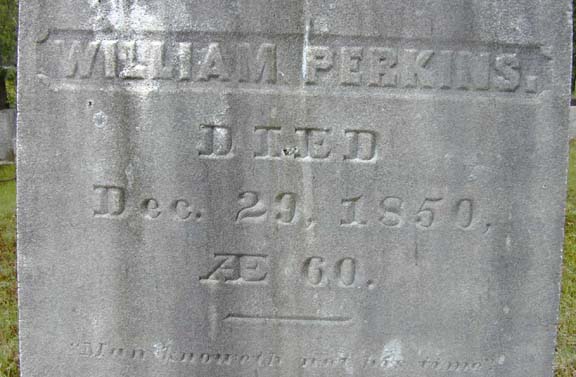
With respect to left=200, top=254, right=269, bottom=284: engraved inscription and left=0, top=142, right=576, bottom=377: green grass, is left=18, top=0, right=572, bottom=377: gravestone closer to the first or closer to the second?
A: left=200, top=254, right=269, bottom=284: engraved inscription

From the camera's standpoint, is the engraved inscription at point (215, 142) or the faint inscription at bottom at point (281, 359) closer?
the engraved inscription at point (215, 142)

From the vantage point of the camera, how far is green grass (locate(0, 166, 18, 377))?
3553 millimetres

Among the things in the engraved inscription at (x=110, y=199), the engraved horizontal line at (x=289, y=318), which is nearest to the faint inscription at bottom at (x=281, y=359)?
the engraved horizontal line at (x=289, y=318)

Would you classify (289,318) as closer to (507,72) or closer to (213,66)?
(213,66)

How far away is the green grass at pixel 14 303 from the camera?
3.50m

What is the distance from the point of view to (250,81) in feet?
7.10

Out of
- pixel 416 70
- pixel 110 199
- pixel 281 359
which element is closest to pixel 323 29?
pixel 416 70

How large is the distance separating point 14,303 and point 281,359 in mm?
2863

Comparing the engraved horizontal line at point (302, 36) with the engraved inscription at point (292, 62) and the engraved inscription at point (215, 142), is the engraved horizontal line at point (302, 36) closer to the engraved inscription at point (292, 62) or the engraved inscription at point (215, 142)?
the engraved inscription at point (292, 62)

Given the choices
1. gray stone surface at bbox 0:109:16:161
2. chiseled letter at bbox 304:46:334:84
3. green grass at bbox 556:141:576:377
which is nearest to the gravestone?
chiseled letter at bbox 304:46:334:84

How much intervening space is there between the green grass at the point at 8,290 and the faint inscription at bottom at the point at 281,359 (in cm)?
138

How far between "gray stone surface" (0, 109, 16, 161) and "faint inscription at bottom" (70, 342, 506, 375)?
8307 mm

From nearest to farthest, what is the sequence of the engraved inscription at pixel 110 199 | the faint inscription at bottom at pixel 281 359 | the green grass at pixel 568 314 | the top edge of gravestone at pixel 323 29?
1. the top edge of gravestone at pixel 323 29
2. the engraved inscription at pixel 110 199
3. the faint inscription at bottom at pixel 281 359
4. the green grass at pixel 568 314

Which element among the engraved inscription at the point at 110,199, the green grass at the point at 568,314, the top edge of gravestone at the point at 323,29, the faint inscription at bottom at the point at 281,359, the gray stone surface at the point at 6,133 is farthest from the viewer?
the gray stone surface at the point at 6,133
